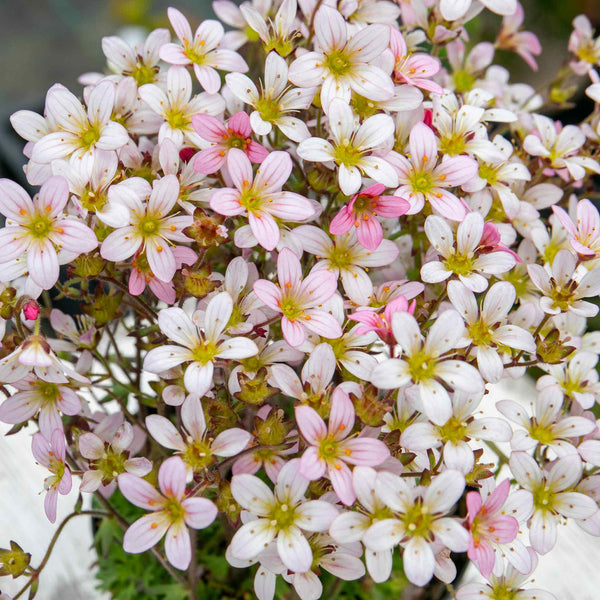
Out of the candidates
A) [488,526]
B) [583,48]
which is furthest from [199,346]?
[583,48]

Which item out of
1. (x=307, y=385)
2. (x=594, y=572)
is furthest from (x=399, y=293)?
(x=594, y=572)

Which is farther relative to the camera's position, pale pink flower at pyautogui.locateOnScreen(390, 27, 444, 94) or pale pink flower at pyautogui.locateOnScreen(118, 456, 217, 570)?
pale pink flower at pyautogui.locateOnScreen(390, 27, 444, 94)

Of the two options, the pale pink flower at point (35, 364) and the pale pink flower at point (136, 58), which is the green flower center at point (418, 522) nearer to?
the pale pink flower at point (35, 364)

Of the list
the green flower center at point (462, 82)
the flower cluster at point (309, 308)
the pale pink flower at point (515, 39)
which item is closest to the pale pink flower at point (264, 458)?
the flower cluster at point (309, 308)

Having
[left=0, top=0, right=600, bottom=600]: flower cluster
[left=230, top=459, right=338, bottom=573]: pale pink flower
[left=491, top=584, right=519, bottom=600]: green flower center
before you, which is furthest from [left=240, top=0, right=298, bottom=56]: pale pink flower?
[left=491, top=584, right=519, bottom=600]: green flower center

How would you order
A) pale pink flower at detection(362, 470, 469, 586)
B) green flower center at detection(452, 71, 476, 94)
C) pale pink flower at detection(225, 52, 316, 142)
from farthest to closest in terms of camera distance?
green flower center at detection(452, 71, 476, 94), pale pink flower at detection(225, 52, 316, 142), pale pink flower at detection(362, 470, 469, 586)

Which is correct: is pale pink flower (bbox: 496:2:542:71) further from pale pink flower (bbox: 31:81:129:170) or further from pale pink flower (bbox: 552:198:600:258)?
pale pink flower (bbox: 31:81:129:170)
